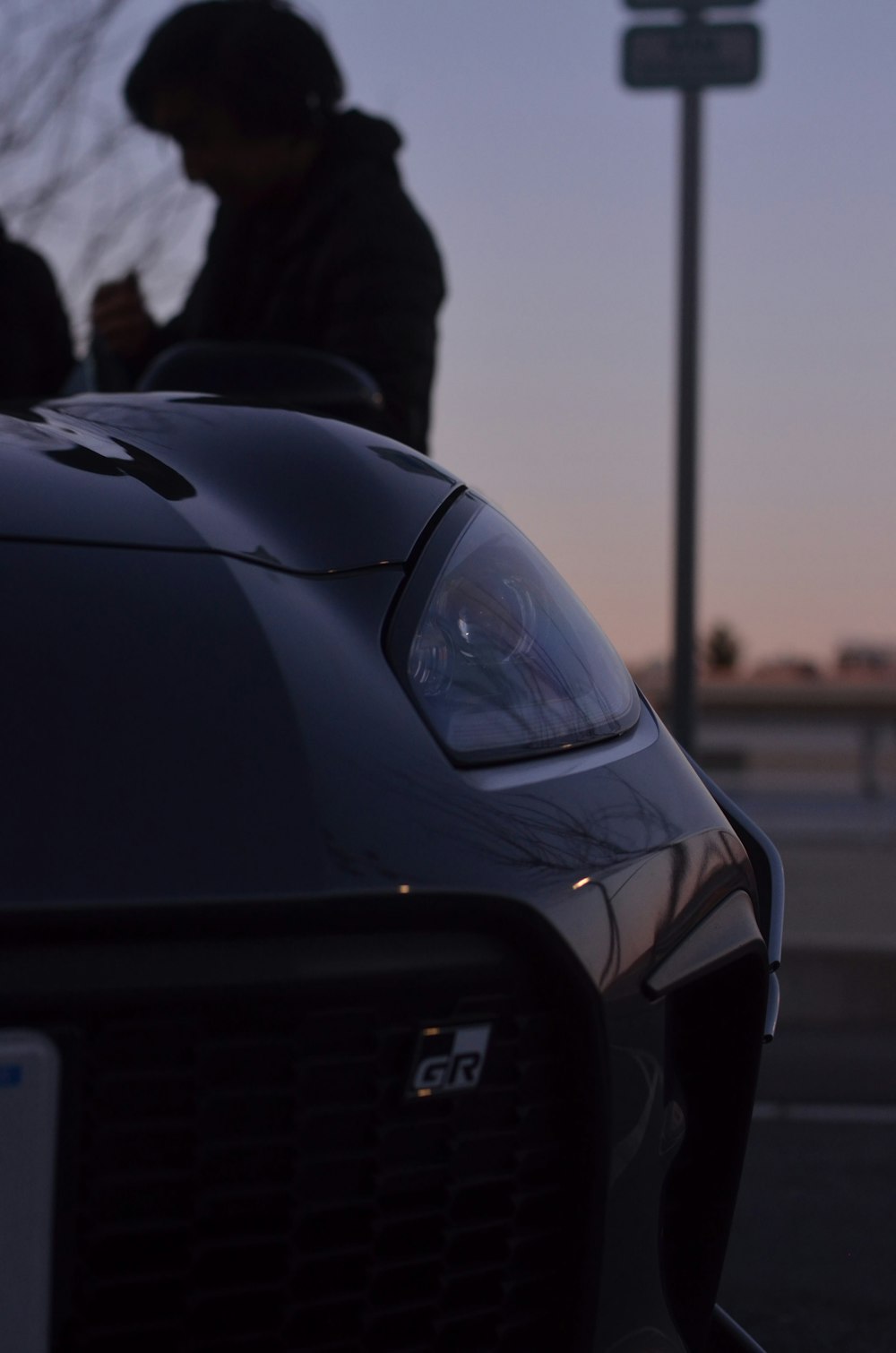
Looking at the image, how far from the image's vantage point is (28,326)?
3.20 metres

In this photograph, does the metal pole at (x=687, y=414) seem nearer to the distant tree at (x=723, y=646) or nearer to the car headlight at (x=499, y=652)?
the car headlight at (x=499, y=652)

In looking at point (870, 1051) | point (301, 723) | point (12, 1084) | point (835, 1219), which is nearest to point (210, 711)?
point (301, 723)

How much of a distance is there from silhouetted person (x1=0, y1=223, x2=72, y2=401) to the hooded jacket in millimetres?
446

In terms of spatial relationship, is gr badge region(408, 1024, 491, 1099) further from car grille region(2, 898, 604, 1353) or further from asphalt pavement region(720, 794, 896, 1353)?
asphalt pavement region(720, 794, 896, 1353)

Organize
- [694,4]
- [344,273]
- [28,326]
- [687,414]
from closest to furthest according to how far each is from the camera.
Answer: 1. [344,273]
2. [28,326]
3. [694,4]
4. [687,414]

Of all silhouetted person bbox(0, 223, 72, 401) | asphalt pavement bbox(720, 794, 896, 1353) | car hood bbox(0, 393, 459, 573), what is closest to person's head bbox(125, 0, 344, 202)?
silhouetted person bbox(0, 223, 72, 401)

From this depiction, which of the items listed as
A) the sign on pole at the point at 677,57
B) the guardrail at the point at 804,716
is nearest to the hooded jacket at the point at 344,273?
the sign on pole at the point at 677,57

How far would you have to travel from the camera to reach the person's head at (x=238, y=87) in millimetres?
2656

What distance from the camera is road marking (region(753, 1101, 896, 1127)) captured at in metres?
3.42

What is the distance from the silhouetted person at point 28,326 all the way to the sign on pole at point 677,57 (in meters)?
2.31

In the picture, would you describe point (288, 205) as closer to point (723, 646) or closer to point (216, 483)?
point (216, 483)

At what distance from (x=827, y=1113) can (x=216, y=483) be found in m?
2.49

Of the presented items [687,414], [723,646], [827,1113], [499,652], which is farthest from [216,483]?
[723,646]

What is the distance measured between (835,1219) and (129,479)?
1.94 meters
